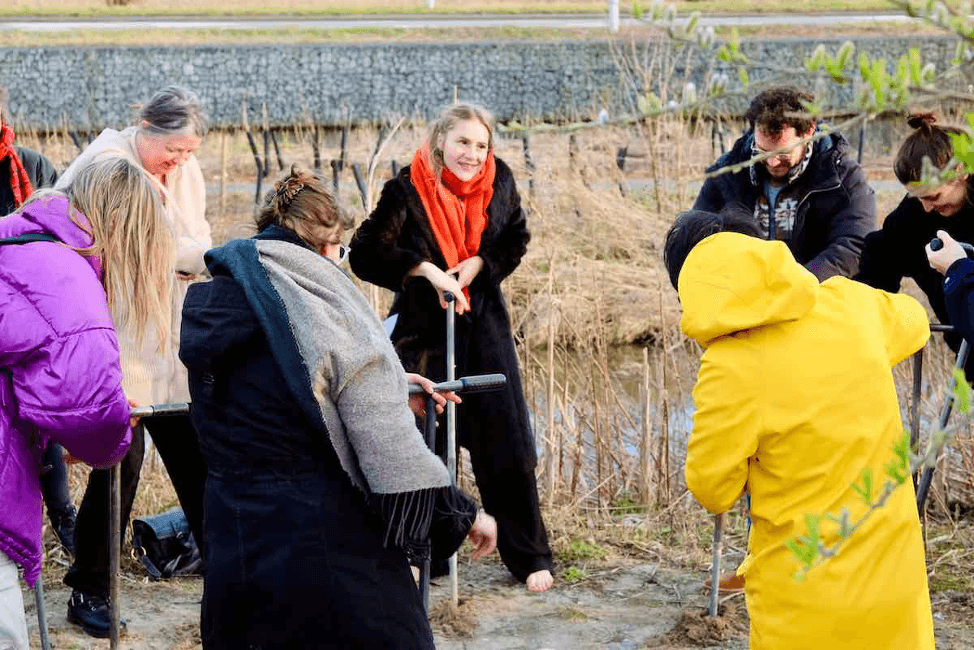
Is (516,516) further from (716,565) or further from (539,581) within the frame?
(716,565)

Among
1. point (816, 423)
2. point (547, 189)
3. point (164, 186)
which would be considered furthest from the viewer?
point (547, 189)

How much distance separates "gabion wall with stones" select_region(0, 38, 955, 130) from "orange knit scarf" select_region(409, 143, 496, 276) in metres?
14.5

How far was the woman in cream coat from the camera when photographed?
3.87m

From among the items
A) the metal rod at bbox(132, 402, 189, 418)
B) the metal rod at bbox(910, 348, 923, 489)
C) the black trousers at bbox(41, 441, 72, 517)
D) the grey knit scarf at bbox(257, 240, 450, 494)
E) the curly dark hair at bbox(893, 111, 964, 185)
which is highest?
the curly dark hair at bbox(893, 111, 964, 185)

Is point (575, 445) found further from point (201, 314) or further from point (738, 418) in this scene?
point (201, 314)

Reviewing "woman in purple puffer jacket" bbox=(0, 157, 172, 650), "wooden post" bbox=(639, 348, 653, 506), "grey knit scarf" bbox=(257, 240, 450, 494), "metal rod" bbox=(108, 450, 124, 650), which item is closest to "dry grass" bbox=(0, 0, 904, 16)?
"wooden post" bbox=(639, 348, 653, 506)

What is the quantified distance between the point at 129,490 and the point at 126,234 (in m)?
0.99

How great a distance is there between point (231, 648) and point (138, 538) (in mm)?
1970

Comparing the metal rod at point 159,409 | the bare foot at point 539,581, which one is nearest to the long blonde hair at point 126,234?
the metal rod at point 159,409

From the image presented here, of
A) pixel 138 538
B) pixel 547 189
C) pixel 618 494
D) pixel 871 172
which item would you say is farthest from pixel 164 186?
pixel 871 172

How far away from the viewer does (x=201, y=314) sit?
258 centimetres

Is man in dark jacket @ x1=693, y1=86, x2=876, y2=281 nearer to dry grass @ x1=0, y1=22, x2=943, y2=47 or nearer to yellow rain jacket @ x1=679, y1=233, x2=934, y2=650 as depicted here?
yellow rain jacket @ x1=679, y1=233, x2=934, y2=650

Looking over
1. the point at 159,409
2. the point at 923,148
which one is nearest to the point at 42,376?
the point at 159,409

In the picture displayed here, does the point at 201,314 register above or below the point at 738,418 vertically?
above
